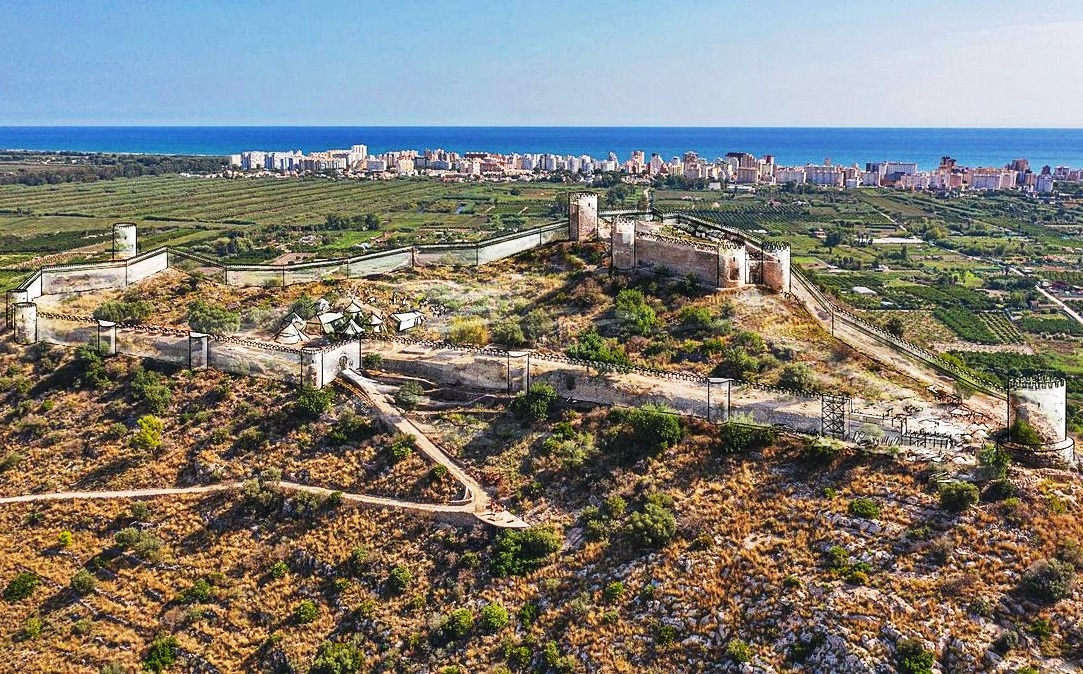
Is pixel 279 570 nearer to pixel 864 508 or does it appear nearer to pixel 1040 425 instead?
pixel 864 508

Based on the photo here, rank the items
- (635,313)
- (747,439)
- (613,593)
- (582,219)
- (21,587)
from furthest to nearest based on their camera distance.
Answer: (582,219), (635,313), (747,439), (21,587), (613,593)

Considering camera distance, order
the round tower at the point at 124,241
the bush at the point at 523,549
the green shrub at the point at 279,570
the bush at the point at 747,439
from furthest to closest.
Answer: the round tower at the point at 124,241 → the bush at the point at 747,439 → the green shrub at the point at 279,570 → the bush at the point at 523,549

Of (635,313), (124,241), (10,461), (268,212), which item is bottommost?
(10,461)

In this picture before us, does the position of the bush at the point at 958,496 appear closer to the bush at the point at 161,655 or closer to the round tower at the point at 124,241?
the bush at the point at 161,655

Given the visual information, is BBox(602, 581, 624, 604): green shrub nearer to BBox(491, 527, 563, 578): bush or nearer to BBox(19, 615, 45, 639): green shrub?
BBox(491, 527, 563, 578): bush

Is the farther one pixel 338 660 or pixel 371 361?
pixel 371 361

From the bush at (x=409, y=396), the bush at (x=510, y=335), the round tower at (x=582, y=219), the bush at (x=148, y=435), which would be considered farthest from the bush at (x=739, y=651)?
the round tower at (x=582, y=219)

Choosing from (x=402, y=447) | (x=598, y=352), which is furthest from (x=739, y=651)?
(x=598, y=352)

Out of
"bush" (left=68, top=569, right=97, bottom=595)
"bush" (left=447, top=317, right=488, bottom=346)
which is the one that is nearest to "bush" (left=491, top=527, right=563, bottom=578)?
"bush" (left=68, top=569, right=97, bottom=595)
